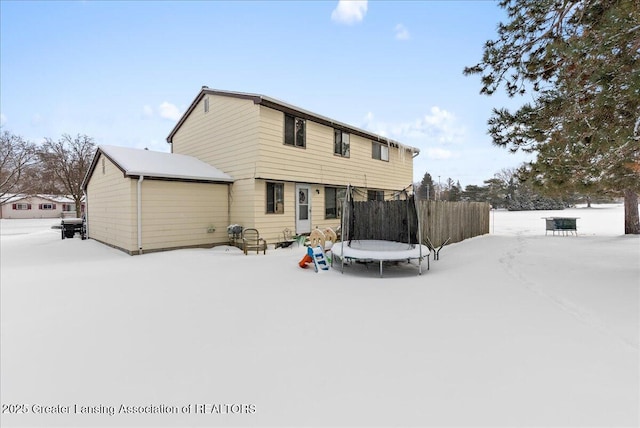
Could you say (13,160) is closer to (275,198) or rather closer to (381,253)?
(275,198)

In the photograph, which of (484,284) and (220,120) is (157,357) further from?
(220,120)

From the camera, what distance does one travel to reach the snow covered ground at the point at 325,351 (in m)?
2.22

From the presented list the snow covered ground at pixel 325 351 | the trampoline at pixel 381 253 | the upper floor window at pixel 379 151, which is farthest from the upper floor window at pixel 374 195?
the snow covered ground at pixel 325 351

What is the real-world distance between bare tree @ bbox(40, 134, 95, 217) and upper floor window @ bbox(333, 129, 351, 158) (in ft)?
78.4


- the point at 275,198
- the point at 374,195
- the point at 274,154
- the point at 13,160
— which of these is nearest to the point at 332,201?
the point at 275,198

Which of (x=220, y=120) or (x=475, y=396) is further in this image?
(x=220, y=120)

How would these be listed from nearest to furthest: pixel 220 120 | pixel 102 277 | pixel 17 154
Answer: pixel 102 277
pixel 220 120
pixel 17 154

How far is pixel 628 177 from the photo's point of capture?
27.0ft

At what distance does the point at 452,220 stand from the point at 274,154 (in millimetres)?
6975

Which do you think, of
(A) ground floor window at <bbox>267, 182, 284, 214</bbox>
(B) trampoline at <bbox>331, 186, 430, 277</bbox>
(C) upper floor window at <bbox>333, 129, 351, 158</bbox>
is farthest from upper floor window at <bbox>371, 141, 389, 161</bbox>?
(B) trampoline at <bbox>331, 186, 430, 277</bbox>

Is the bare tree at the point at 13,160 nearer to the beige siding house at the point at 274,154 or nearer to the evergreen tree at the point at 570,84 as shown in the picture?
the beige siding house at the point at 274,154

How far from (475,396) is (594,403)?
831 mm

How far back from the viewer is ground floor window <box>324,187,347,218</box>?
1323 cm

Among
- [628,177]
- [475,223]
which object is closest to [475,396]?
[628,177]
